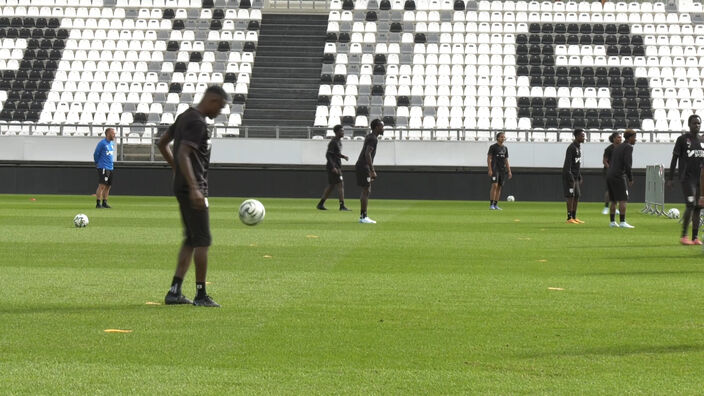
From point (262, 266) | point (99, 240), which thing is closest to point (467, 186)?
point (99, 240)

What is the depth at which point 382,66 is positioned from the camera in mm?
46156

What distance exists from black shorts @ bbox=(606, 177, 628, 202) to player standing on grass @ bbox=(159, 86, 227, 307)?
1442 cm

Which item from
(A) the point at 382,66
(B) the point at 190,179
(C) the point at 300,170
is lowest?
(C) the point at 300,170

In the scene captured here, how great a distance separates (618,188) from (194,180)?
1484cm

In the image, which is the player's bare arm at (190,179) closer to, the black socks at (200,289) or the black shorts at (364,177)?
the black socks at (200,289)

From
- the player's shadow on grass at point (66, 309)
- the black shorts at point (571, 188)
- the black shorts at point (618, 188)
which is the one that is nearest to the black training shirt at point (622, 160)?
the black shorts at point (618, 188)

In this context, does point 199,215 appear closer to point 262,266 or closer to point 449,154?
point 262,266

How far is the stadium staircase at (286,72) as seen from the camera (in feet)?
145

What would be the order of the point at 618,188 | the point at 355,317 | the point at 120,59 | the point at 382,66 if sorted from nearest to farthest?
the point at 355,317 < the point at 618,188 < the point at 382,66 < the point at 120,59

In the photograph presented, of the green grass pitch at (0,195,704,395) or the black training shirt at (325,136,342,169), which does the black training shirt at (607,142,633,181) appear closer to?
the green grass pitch at (0,195,704,395)

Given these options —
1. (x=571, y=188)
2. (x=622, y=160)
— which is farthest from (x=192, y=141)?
(x=571, y=188)

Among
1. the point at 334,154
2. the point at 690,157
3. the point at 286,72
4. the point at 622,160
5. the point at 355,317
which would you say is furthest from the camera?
the point at 286,72

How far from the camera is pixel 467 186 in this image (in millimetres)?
39281

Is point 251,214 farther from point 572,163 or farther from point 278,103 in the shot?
point 278,103
